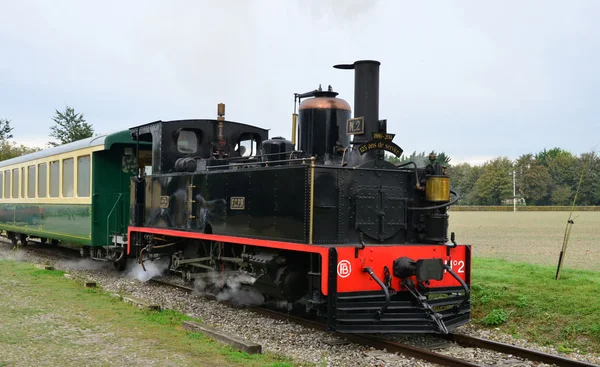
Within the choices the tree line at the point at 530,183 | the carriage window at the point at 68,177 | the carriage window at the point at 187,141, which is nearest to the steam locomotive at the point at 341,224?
the carriage window at the point at 187,141

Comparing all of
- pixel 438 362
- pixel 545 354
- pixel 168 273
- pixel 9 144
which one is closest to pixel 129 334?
pixel 438 362

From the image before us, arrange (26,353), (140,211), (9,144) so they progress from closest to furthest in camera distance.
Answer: (26,353) < (140,211) < (9,144)

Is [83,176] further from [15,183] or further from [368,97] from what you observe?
[368,97]

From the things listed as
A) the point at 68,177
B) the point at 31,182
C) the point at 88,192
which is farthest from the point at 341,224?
the point at 31,182

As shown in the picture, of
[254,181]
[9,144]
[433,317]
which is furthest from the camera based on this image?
[9,144]

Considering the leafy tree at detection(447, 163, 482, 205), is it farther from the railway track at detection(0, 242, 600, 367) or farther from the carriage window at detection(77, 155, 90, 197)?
the railway track at detection(0, 242, 600, 367)

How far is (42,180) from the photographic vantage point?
15.5 metres

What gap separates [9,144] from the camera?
167 feet

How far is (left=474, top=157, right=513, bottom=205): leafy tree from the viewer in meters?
75.9

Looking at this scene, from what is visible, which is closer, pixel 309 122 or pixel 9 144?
pixel 309 122

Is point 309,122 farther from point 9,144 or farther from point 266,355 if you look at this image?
point 9,144

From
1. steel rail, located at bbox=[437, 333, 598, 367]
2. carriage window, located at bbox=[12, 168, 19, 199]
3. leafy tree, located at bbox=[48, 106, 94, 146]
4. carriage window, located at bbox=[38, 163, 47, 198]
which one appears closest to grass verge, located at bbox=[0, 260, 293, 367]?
steel rail, located at bbox=[437, 333, 598, 367]

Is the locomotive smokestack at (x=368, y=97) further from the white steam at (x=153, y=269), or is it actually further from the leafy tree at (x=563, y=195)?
the leafy tree at (x=563, y=195)

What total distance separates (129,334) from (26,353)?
118cm
